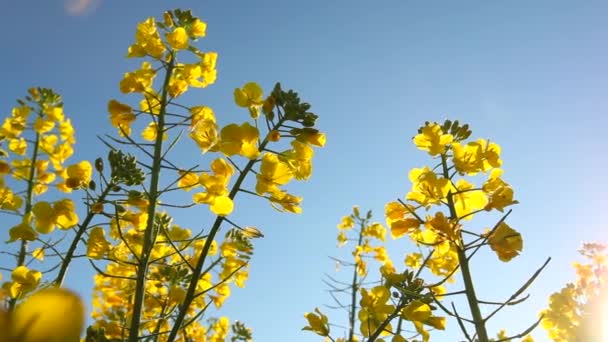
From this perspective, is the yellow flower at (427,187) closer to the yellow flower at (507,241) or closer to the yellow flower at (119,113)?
the yellow flower at (507,241)

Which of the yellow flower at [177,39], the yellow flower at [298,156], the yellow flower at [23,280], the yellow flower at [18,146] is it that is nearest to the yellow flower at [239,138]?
the yellow flower at [298,156]

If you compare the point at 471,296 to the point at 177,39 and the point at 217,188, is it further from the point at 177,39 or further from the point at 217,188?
the point at 177,39

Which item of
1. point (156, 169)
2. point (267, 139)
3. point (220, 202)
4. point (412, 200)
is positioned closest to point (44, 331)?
point (220, 202)

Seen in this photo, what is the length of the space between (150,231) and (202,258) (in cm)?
52

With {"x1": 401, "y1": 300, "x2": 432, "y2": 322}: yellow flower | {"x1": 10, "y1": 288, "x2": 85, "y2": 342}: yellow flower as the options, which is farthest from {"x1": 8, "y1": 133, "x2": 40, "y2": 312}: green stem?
{"x1": 10, "y1": 288, "x2": 85, "y2": 342}: yellow flower

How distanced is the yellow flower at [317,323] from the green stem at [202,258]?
846mm

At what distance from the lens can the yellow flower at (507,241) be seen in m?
2.25

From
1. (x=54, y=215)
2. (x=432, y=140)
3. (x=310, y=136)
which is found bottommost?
(x=54, y=215)

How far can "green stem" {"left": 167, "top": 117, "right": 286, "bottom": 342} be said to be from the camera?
1.71 meters

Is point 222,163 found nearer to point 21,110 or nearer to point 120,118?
point 120,118

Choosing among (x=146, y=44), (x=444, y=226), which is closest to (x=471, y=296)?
(x=444, y=226)

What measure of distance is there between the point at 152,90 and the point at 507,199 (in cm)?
227

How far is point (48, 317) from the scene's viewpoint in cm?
34

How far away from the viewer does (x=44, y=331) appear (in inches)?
13.5
